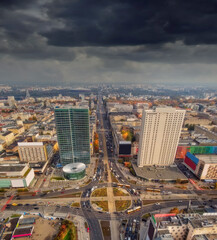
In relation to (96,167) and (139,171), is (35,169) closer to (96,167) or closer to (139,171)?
(96,167)

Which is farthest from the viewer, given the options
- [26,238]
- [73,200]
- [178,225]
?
[73,200]

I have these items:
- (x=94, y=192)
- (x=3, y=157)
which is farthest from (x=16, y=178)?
(x=94, y=192)

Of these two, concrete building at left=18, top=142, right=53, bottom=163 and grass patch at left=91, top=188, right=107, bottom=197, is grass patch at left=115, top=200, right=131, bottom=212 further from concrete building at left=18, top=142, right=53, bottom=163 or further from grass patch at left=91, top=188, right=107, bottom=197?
concrete building at left=18, top=142, right=53, bottom=163

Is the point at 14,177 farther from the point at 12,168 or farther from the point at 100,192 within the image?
the point at 100,192

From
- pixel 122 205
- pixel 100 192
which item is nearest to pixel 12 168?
pixel 100 192

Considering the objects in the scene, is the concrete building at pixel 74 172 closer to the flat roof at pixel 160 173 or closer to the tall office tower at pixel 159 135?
the flat roof at pixel 160 173

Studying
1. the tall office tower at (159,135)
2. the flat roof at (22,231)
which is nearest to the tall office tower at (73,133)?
the tall office tower at (159,135)

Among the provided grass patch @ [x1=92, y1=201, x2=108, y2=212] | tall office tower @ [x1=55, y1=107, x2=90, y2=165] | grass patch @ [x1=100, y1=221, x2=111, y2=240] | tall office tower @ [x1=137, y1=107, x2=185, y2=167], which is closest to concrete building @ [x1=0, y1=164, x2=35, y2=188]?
tall office tower @ [x1=55, y1=107, x2=90, y2=165]
